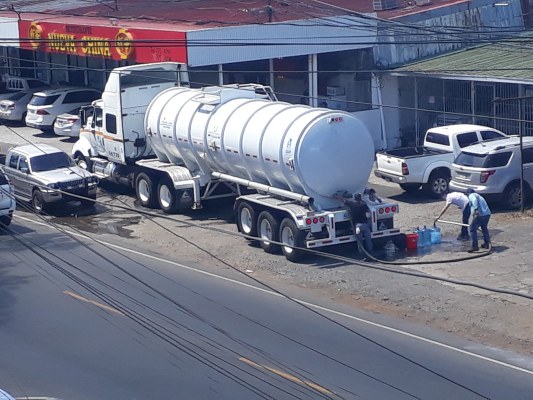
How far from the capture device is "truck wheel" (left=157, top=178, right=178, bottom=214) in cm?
2650

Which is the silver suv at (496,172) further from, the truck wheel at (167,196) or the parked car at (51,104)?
the parked car at (51,104)

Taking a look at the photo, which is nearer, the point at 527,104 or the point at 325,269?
the point at 325,269

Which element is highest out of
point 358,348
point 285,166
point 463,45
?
point 463,45

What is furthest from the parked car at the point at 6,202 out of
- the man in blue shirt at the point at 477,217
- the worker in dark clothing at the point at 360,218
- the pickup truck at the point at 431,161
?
the man in blue shirt at the point at 477,217

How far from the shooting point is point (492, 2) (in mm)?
39344

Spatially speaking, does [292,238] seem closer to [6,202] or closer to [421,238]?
[421,238]

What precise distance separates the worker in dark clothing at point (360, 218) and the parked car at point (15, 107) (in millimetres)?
25560

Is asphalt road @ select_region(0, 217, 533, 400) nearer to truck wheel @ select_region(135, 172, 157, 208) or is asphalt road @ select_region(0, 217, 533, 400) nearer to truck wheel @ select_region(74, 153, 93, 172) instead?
truck wheel @ select_region(135, 172, 157, 208)

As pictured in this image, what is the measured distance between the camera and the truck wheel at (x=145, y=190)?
27422 mm

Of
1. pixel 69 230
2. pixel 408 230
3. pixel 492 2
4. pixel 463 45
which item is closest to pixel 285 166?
pixel 408 230

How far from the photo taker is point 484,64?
107 feet

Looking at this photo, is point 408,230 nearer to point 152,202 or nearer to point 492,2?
point 152,202

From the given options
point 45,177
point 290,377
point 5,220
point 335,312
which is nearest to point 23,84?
point 45,177

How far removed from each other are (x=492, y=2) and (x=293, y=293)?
926 inches
